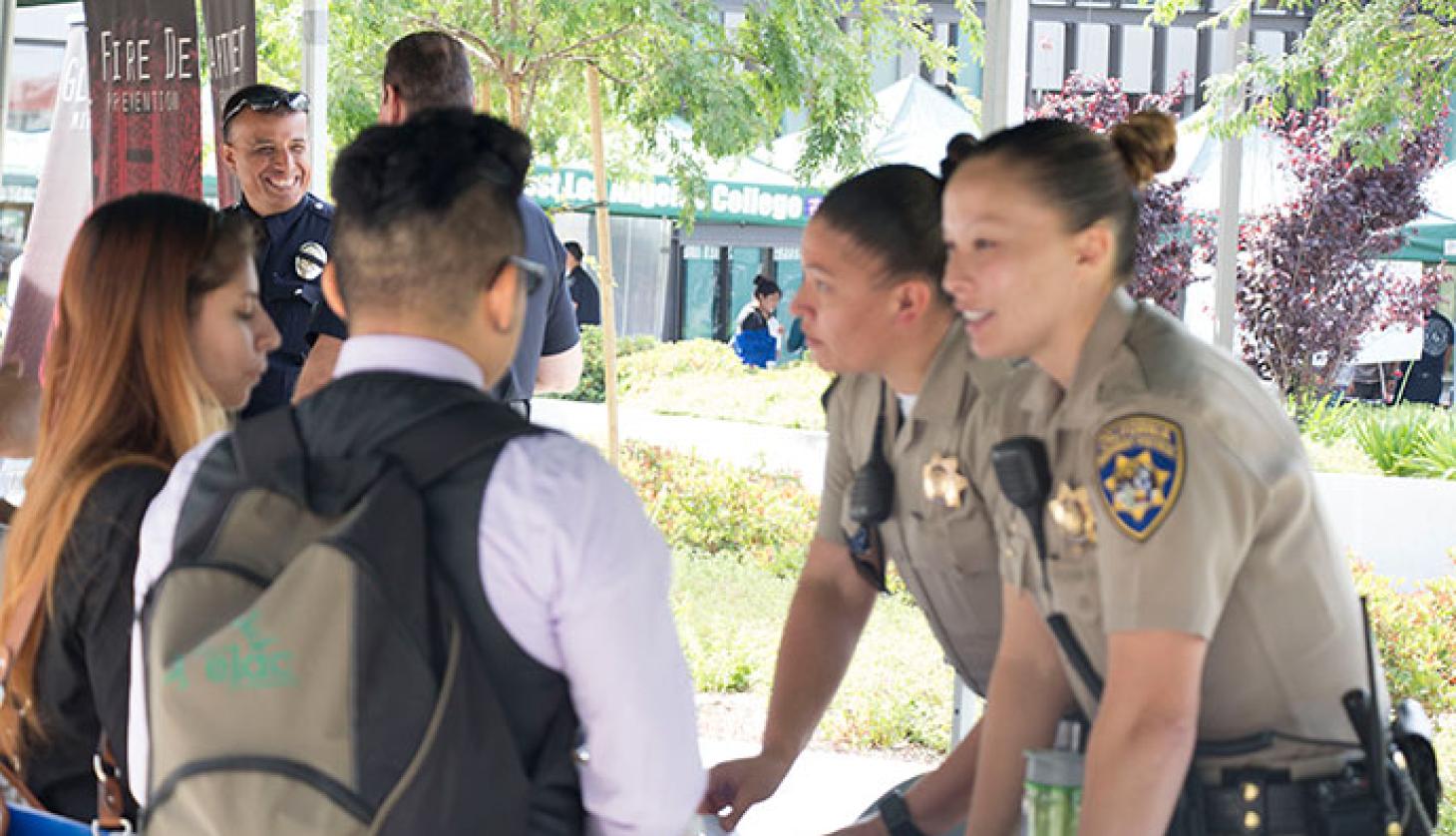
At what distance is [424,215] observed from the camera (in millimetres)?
1511

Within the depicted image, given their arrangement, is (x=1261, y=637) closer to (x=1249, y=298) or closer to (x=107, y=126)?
(x=107, y=126)

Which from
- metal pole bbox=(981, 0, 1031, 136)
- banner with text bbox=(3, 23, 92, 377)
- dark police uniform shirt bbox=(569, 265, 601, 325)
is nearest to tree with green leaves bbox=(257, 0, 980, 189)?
dark police uniform shirt bbox=(569, 265, 601, 325)

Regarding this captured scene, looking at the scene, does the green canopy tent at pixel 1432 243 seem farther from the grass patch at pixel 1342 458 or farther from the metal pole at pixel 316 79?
the metal pole at pixel 316 79

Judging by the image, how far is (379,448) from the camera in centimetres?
145

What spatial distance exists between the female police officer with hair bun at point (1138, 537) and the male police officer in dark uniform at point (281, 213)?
6.45 feet

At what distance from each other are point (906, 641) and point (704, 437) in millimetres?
3313

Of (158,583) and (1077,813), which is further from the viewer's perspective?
(1077,813)

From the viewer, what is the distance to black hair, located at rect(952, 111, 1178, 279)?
1789mm

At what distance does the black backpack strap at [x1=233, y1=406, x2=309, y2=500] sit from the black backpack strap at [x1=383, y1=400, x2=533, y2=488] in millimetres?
82

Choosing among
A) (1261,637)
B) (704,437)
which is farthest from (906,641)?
(1261,637)

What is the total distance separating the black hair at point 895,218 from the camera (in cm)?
215

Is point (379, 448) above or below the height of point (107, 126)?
below

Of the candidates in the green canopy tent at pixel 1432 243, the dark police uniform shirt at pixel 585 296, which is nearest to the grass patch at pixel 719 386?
the dark police uniform shirt at pixel 585 296

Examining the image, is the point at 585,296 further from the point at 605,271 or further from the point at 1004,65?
the point at 1004,65
